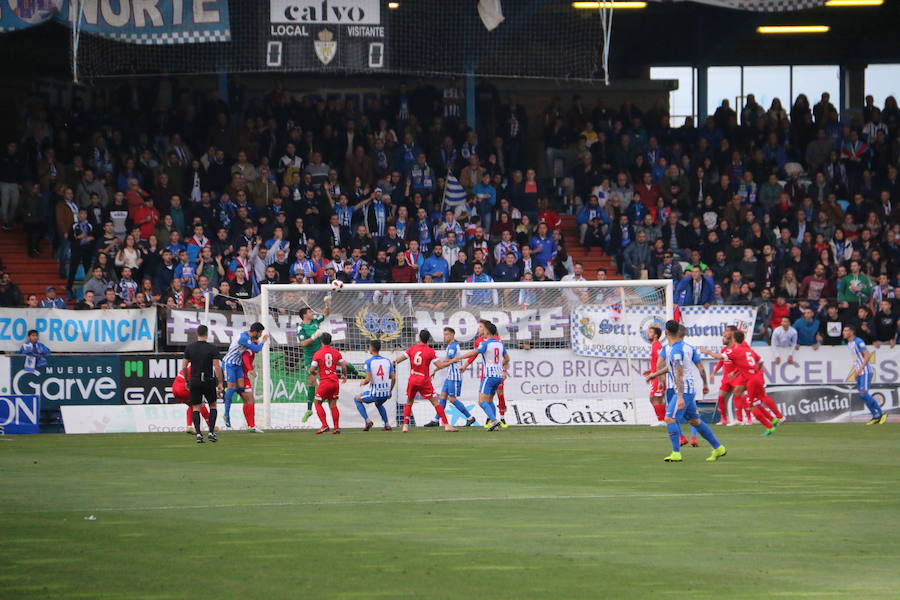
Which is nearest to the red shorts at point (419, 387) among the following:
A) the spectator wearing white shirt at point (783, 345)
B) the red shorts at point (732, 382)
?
the red shorts at point (732, 382)

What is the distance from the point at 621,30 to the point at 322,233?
15499mm

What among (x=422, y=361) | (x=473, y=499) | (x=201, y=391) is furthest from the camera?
(x=422, y=361)

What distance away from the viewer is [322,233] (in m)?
30.3

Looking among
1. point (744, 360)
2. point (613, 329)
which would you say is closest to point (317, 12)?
point (613, 329)

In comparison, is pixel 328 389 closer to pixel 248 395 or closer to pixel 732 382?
pixel 248 395

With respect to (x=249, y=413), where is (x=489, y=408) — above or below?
above

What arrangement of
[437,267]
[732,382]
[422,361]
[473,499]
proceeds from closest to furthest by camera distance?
1. [473,499]
2. [422,361]
3. [732,382]
4. [437,267]

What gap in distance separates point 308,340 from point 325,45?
5.54 metres

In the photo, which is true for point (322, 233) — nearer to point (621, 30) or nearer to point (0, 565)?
point (621, 30)

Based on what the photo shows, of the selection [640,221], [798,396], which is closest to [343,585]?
[798,396]

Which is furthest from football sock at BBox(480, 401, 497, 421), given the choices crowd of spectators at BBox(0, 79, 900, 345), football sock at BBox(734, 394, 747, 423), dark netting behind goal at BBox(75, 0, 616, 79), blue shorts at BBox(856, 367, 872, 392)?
blue shorts at BBox(856, 367, 872, 392)

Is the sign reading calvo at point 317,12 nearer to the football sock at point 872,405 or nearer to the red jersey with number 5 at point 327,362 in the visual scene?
the red jersey with number 5 at point 327,362

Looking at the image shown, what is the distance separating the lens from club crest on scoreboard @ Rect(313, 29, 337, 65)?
26297 millimetres

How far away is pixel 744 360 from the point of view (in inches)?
996
